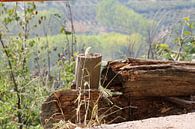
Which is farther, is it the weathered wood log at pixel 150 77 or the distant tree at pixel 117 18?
the distant tree at pixel 117 18

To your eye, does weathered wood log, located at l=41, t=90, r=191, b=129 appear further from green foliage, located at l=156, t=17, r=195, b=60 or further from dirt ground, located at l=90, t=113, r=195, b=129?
green foliage, located at l=156, t=17, r=195, b=60

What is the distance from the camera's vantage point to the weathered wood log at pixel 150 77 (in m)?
3.17

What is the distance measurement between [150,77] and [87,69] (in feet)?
1.52

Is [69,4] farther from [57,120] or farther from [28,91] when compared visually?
[57,120]

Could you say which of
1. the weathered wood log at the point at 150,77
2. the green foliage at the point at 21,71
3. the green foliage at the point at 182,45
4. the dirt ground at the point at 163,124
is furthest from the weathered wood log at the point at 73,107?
the green foliage at the point at 182,45

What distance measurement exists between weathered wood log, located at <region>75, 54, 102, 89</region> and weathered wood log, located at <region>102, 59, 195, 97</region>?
18 centimetres

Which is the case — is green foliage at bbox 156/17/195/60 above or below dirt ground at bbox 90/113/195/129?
above

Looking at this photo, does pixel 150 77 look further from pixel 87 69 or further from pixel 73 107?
pixel 73 107

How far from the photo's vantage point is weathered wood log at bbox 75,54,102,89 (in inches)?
120

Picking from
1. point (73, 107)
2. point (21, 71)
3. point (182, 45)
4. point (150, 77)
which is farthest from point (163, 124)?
point (182, 45)

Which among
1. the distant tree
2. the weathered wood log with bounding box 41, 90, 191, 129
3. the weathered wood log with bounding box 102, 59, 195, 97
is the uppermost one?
the distant tree

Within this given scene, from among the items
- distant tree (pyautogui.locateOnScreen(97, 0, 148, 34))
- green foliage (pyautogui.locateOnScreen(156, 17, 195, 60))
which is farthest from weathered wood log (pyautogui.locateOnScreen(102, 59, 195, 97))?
distant tree (pyautogui.locateOnScreen(97, 0, 148, 34))

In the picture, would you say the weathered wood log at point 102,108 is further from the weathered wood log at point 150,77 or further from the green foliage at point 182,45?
the green foliage at point 182,45

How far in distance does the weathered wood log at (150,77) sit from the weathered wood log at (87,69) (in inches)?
7.1
